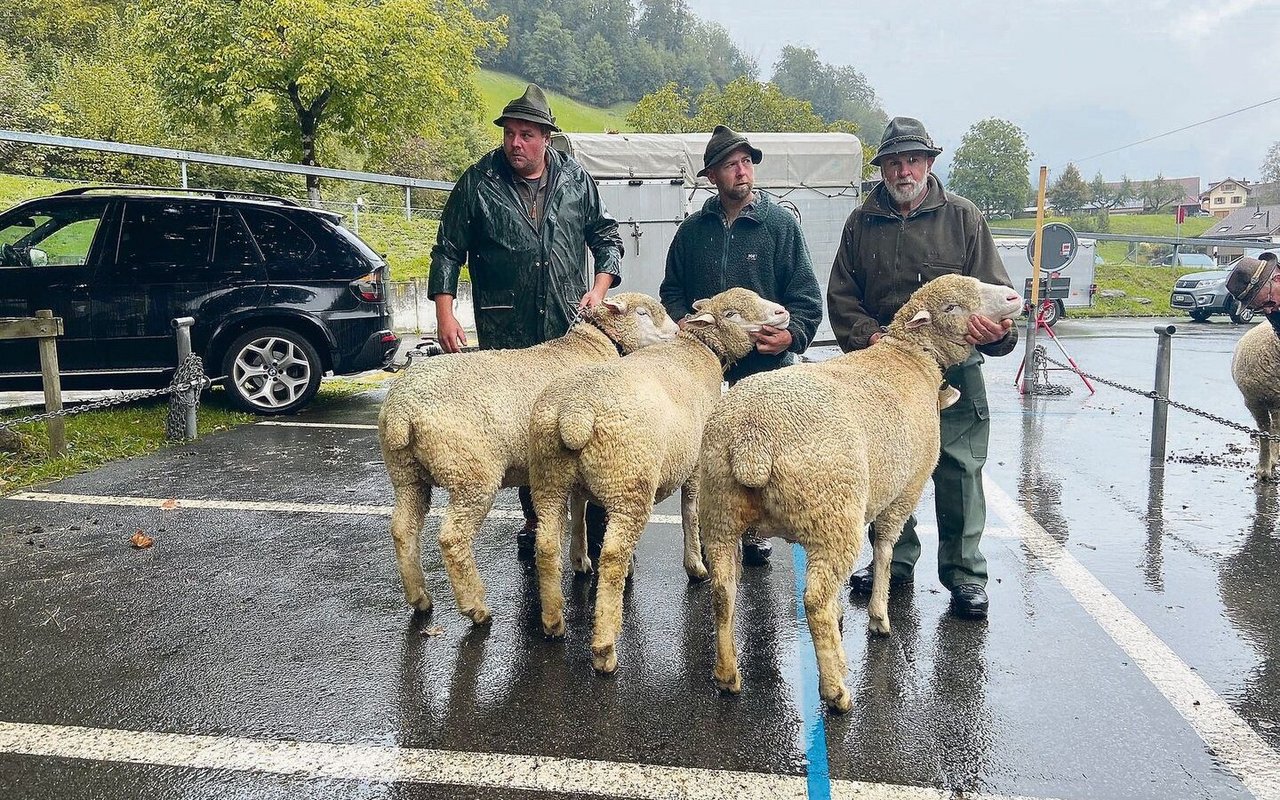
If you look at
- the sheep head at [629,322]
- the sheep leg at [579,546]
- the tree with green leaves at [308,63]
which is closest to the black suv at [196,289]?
the sheep leg at [579,546]

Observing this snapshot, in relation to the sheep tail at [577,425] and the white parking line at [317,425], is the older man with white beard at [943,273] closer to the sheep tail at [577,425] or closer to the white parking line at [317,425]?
the sheep tail at [577,425]

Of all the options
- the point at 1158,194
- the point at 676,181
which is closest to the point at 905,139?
the point at 676,181

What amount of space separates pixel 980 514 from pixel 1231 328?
2258 cm

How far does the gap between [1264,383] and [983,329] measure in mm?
4334

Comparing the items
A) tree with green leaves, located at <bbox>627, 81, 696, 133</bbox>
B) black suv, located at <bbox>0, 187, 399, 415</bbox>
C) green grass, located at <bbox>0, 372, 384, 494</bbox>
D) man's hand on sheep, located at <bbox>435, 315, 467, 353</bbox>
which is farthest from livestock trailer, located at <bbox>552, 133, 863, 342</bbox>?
tree with green leaves, located at <bbox>627, 81, 696, 133</bbox>

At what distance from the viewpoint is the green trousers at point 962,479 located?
4227mm

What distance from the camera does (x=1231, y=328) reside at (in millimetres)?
22094

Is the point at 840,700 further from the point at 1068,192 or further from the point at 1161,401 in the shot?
the point at 1068,192

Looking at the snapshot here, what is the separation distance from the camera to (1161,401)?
7305mm

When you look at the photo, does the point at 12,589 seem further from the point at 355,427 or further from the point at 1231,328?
the point at 1231,328

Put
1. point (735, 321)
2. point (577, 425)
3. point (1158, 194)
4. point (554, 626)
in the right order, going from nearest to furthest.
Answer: point (577, 425) < point (554, 626) < point (735, 321) < point (1158, 194)

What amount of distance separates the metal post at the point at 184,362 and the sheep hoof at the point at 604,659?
18.8ft

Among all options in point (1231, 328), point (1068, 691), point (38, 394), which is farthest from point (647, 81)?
point (1068, 691)

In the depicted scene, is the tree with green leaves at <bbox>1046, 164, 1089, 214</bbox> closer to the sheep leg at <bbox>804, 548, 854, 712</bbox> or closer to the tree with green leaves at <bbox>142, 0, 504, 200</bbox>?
the tree with green leaves at <bbox>142, 0, 504, 200</bbox>
